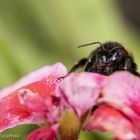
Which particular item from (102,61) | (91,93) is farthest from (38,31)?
(91,93)

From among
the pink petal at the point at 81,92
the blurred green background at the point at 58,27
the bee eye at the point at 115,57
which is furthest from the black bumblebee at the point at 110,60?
the blurred green background at the point at 58,27

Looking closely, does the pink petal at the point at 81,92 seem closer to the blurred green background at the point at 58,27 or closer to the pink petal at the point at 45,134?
the pink petal at the point at 45,134

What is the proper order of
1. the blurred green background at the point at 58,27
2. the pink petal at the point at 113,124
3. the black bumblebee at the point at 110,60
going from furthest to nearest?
the blurred green background at the point at 58,27, the black bumblebee at the point at 110,60, the pink petal at the point at 113,124

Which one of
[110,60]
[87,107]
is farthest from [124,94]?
[110,60]

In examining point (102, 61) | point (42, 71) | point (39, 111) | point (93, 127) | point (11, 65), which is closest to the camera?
point (93, 127)

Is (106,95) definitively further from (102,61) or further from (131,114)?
(102,61)

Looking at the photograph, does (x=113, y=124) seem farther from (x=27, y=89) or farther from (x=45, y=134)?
(x=27, y=89)

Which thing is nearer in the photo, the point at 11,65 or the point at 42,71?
the point at 42,71

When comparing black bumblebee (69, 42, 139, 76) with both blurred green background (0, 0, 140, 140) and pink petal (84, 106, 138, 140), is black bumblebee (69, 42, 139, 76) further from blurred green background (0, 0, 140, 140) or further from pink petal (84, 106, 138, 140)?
blurred green background (0, 0, 140, 140)
